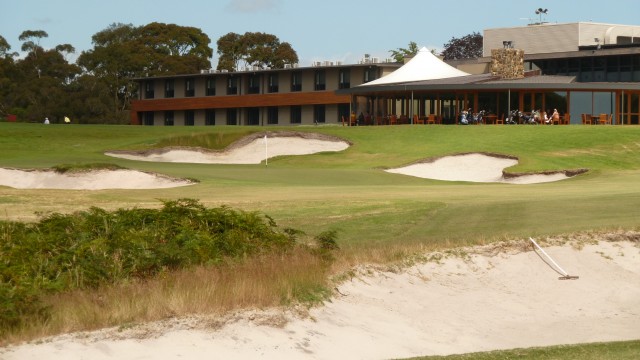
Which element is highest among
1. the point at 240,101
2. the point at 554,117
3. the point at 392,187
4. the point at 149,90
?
the point at 149,90

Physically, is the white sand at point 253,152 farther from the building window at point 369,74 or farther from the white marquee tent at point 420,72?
the building window at point 369,74

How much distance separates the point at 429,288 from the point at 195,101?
9276 centimetres

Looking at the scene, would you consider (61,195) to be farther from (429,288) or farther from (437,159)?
(437,159)

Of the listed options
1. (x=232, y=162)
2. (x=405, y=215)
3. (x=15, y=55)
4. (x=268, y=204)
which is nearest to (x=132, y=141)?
(x=232, y=162)

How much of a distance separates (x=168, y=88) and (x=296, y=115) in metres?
16.4

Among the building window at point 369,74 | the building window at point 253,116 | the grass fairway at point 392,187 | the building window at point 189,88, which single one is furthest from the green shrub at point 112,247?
the building window at point 189,88

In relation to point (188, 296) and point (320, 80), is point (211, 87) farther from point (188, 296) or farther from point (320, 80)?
point (188, 296)

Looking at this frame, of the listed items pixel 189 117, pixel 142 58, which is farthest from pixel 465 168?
pixel 142 58

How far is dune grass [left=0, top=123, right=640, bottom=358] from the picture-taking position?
14.9 meters

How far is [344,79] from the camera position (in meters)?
98.5

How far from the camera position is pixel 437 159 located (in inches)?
2040

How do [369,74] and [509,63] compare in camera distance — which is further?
[369,74]

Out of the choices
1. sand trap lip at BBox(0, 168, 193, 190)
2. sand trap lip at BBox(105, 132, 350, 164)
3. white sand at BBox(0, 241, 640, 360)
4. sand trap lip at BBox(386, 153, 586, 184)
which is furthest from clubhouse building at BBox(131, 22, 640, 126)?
white sand at BBox(0, 241, 640, 360)

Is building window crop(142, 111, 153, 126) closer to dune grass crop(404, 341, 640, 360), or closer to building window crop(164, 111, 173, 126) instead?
building window crop(164, 111, 173, 126)
